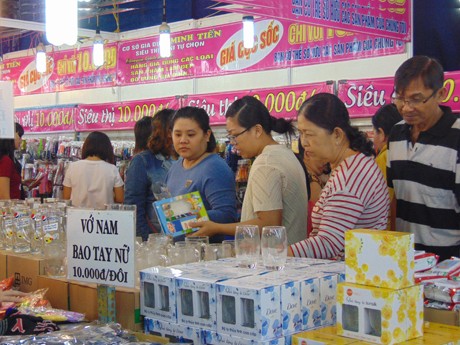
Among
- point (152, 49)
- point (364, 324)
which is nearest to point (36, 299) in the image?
point (364, 324)

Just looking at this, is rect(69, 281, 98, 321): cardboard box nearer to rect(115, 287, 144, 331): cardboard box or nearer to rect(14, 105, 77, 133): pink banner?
rect(115, 287, 144, 331): cardboard box

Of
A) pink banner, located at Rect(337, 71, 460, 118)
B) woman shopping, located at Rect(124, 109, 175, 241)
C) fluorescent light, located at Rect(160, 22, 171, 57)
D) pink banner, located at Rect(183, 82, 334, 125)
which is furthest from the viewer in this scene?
fluorescent light, located at Rect(160, 22, 171, 57)

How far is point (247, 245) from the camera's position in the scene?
2.48m

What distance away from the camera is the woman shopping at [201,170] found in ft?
12.2

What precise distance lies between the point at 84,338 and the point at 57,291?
0.68 metres

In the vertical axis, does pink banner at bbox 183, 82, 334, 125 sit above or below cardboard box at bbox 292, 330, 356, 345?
above

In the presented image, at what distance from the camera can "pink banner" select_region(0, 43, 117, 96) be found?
10234mm

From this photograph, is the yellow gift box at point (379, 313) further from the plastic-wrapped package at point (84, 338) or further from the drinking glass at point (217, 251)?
Answer: the drinking glass at point (217, 251)

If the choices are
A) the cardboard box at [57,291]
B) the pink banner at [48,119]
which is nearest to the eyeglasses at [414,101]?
the cardboard box at [57,291]

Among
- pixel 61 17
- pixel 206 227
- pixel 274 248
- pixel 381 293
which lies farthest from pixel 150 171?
→ pixel 381 293

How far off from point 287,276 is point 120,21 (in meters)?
8.74

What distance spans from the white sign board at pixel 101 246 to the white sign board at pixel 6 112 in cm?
44

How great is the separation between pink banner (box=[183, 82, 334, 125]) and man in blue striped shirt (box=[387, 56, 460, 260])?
3.30m

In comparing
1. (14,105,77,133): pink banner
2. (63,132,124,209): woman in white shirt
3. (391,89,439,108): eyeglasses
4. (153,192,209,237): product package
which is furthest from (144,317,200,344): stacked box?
(14,105,77,133): pink banner
